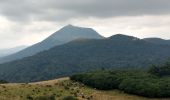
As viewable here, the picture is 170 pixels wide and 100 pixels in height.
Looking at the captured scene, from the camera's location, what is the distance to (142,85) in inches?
3949

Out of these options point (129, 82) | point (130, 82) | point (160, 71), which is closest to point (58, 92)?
point (129, 82)

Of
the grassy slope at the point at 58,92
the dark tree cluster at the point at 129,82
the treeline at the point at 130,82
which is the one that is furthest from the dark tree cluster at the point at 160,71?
the grassy slope at the point at 58,92

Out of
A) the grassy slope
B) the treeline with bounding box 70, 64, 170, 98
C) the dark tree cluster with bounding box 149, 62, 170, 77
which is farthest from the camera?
the dark tree cluster with bounding box 149, 62, 170, 77

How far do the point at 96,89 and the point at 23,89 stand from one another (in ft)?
62.7

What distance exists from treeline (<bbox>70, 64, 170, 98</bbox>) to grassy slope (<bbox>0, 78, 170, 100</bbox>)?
2.07 meters

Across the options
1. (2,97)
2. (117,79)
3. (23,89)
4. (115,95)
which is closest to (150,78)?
(117,79)

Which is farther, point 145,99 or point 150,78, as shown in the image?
point 150,78

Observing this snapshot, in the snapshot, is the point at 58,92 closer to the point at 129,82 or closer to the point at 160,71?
the point at 129,82

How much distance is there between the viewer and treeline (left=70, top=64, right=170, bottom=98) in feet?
321

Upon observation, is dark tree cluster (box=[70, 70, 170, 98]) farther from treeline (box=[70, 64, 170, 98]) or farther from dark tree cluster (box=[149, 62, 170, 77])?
dark tree cluster (box=[149, 62, 170, 77])

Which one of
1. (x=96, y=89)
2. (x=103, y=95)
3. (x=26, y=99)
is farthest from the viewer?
(x=96, y=89)

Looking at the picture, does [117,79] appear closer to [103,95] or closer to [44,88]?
[103,95]

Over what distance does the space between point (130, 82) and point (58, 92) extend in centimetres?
1965

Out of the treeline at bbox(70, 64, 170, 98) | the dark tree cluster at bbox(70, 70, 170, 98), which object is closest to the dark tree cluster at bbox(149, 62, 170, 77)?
the treeline at bbox(70, 64, 170, 98)
